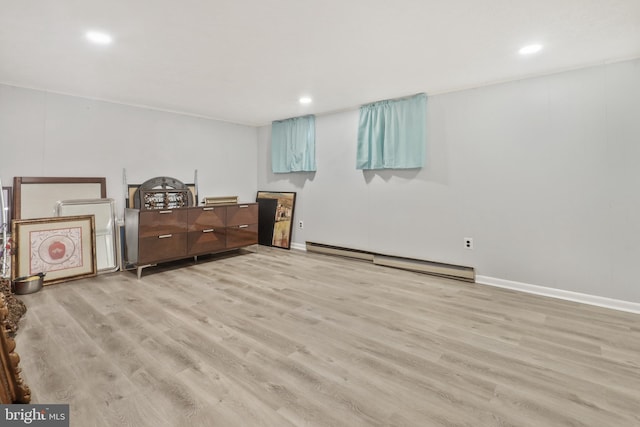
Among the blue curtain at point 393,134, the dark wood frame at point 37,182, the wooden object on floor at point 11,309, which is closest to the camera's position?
the wooden object on floor at point 11,309

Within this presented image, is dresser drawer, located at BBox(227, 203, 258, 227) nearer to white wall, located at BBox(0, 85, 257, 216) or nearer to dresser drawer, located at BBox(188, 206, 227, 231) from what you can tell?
dresser drawer, located at BBox(188, 206, 227, 231)

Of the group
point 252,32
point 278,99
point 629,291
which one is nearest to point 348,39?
point 252,32

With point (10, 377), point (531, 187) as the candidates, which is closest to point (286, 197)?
point (531, 187)

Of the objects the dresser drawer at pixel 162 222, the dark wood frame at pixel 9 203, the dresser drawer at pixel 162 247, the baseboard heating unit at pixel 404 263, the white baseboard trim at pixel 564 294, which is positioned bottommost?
the white baseboard trim at pixel 564 294

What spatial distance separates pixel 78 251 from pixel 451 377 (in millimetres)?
3903

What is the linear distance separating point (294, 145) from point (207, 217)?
1815 mm

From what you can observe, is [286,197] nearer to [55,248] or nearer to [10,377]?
[55,248]

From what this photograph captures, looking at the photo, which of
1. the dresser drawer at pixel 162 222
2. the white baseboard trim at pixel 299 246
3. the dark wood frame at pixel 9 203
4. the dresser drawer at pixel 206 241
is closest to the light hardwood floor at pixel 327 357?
the dresser drawer at pixel 162 222

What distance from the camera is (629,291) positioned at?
2.61 meters

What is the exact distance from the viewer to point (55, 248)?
328 centimetres

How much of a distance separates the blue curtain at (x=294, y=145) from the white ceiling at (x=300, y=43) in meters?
1.21

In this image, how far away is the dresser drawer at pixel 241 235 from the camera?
14.6 ft

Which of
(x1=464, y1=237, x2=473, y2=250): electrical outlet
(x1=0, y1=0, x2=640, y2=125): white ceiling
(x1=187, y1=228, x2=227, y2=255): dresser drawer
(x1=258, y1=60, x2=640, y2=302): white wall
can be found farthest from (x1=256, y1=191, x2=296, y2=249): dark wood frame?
(x1=464, y1=237, x2=473, y2=250): electrical outlet

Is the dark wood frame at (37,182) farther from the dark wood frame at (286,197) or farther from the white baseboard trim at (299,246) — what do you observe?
the white baseboard trim at (299,246)
